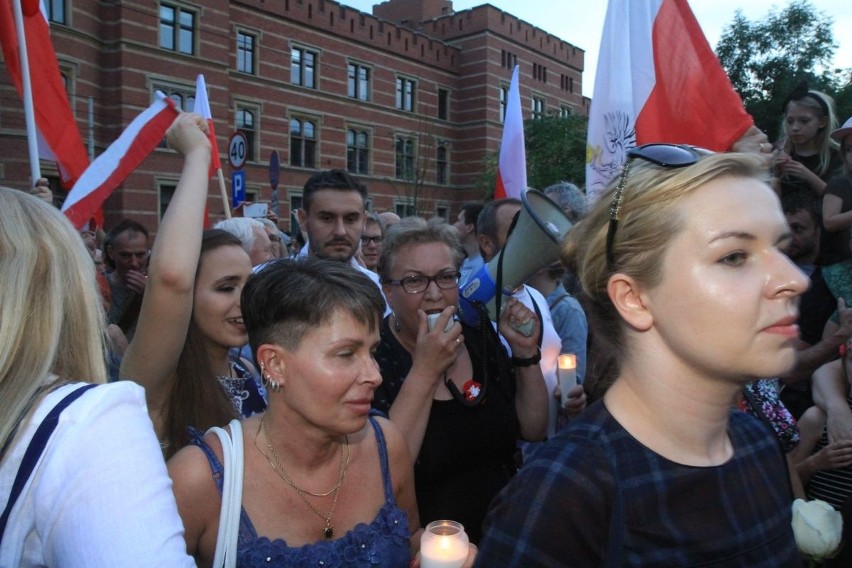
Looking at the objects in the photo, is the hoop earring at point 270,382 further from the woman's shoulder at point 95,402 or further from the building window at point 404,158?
the building window at point 404,158

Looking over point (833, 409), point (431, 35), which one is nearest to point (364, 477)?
point (833, 409)

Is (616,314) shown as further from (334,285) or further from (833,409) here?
(833,409)


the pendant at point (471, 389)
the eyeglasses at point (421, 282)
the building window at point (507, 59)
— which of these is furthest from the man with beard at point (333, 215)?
the building window at point (507, 59)

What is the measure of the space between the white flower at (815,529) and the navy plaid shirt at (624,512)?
0.31 meters

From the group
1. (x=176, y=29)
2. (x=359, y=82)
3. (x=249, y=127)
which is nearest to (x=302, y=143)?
(x=249, y=127)

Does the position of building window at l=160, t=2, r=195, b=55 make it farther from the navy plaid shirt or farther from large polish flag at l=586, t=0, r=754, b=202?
the navy plaid shirt

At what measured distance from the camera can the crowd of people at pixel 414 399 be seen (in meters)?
1.09

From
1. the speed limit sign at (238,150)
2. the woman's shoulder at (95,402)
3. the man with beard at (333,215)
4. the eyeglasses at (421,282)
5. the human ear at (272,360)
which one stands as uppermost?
the speed limit sign at (238,150)

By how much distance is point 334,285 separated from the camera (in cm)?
193

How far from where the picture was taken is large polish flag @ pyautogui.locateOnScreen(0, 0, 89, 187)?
14.7ft

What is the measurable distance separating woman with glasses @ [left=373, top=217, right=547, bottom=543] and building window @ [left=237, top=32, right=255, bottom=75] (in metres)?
26.1

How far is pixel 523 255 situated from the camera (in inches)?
103

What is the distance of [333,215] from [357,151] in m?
28.1

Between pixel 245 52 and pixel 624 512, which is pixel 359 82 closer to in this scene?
pixel 245 52
